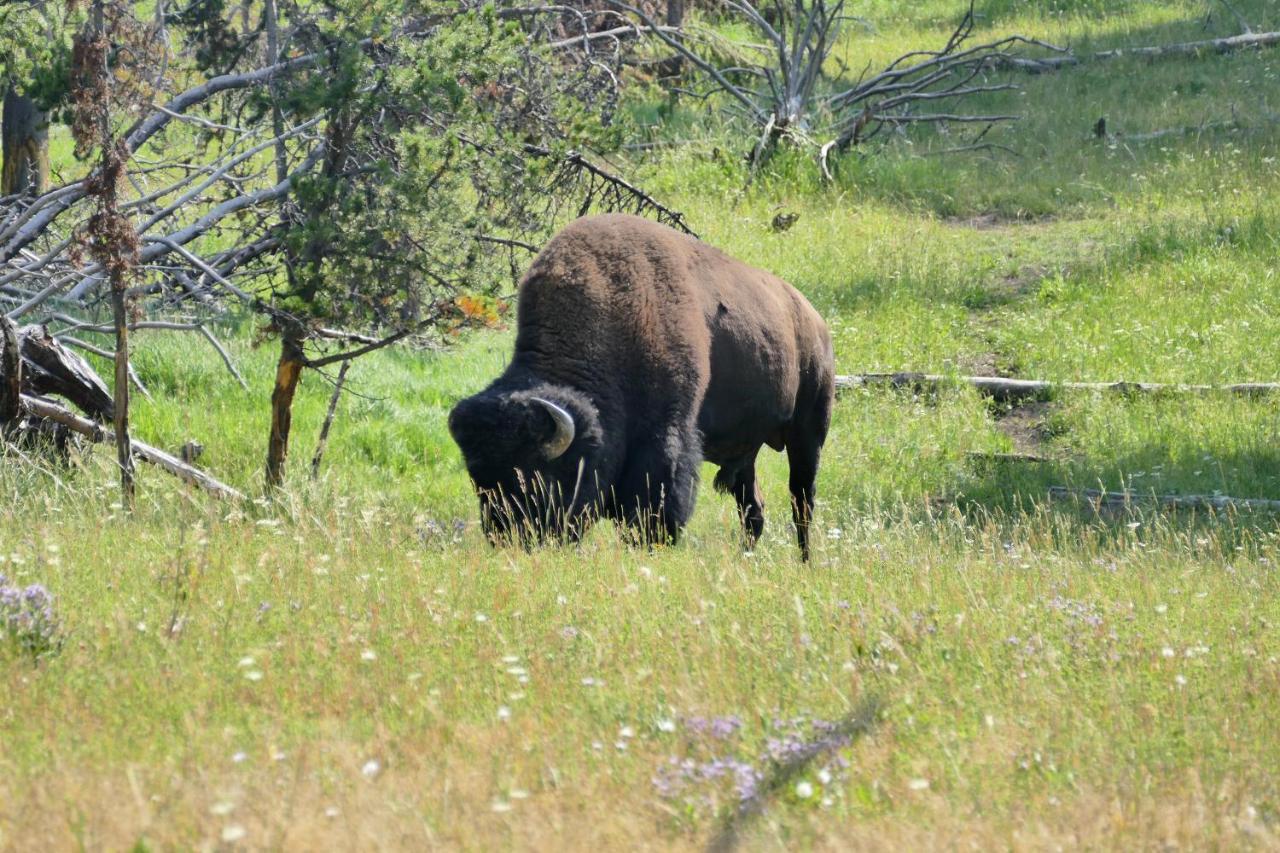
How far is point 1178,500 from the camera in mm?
11844

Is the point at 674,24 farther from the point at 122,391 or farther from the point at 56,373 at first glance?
the point at 122,391

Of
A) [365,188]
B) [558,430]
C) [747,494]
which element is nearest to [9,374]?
[365,188]

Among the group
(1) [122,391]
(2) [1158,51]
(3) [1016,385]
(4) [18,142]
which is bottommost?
(3) [1016,385]

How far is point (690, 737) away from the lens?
4.59 m

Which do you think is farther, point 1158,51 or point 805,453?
point 1158,51

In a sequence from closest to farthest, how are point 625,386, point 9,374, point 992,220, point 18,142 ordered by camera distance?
point 625,386 → point 9,374 → point 18,142 → point 992,220

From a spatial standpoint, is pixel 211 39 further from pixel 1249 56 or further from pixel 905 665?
pixel 1249 56

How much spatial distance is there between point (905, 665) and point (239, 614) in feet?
8.72

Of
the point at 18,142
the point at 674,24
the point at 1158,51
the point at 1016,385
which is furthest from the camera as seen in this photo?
the point at 674,24

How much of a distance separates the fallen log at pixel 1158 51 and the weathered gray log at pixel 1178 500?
1597 cm

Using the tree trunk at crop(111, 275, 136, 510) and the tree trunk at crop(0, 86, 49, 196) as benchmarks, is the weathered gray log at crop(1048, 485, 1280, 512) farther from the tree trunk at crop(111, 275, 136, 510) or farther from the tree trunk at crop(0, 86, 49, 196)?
the tree trunk at crop(0, 86, 49, 196)

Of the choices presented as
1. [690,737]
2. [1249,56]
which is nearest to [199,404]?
[690,737]

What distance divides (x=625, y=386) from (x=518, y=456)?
1181 millimetres

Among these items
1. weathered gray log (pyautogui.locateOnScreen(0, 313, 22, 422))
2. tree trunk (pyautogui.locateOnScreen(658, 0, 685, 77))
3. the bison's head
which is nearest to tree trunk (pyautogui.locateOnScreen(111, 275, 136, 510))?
weathered gray log (pyautogui.locateOnScreen(0, 313, 22, 422))
